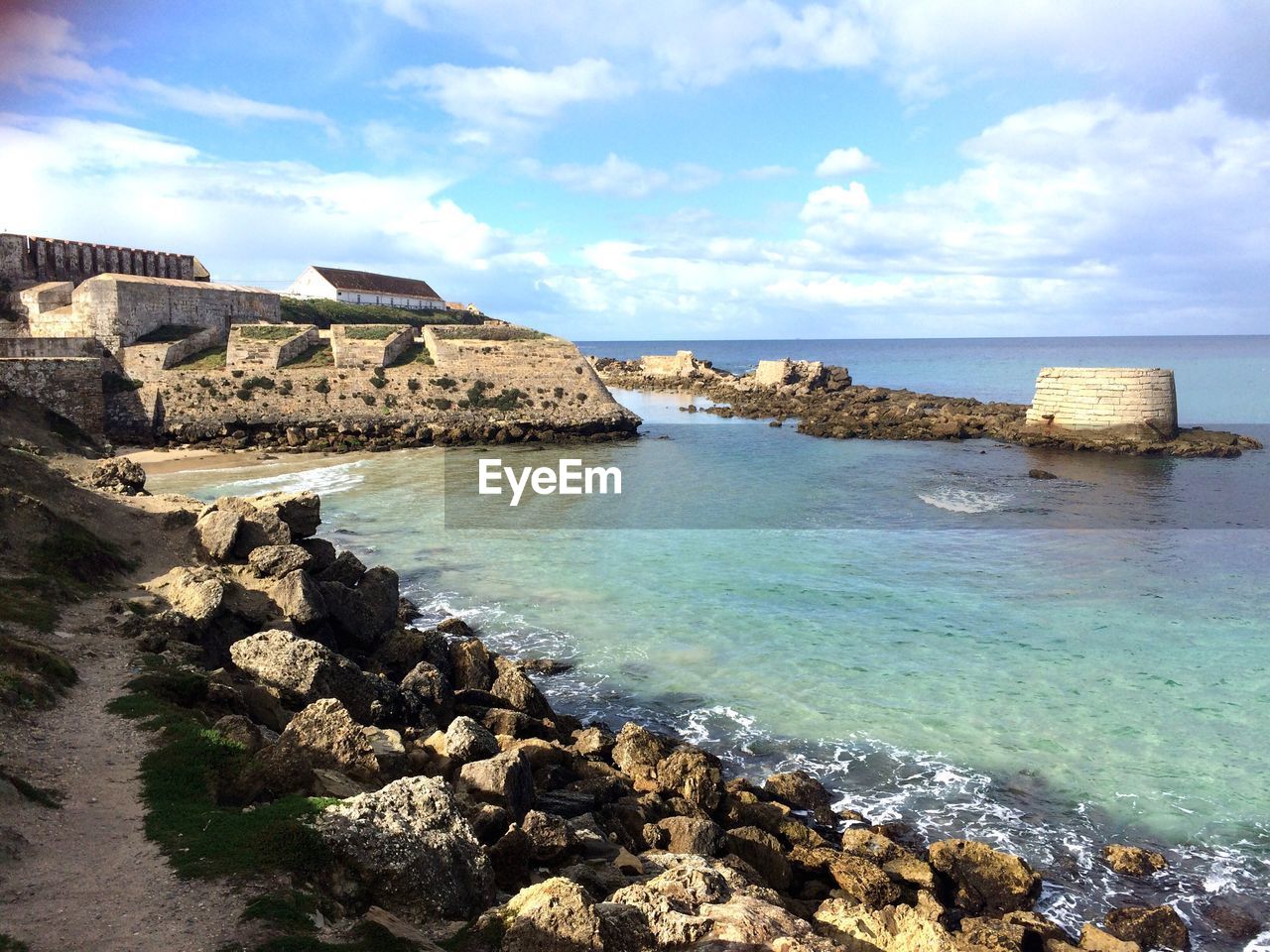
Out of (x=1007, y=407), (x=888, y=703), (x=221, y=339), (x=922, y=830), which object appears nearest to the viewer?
(x=922, y=830)

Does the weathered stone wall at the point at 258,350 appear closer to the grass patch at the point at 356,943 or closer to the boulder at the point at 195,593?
the boulder at the point at 195,593

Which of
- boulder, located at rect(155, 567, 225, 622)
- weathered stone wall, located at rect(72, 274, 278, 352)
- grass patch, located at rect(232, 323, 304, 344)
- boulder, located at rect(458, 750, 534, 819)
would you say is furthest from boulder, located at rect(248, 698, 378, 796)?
weathered stone wall, located at rect(72, 274, 278, 352)

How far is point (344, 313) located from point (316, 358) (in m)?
16.8

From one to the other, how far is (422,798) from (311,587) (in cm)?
693

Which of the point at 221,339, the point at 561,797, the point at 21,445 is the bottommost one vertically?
the point at 561,797

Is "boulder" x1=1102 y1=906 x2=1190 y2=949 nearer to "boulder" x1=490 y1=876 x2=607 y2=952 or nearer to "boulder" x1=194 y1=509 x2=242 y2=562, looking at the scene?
"boulder" x1=490 y1=876 x2=607 y2=952

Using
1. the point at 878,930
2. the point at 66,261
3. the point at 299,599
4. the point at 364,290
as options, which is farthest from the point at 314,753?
the point at 364,290

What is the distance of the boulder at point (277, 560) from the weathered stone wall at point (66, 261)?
3557 centimetres

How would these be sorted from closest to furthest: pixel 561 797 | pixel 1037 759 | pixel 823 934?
pixel 823 934
pixel 561 797
pixel 1037 759

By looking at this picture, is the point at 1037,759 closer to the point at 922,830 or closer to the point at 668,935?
the point at 922,830

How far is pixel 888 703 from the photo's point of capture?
12.3 meters

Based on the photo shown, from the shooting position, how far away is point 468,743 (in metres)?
8.74

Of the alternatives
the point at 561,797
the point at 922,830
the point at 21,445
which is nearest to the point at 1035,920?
the point at 922,830

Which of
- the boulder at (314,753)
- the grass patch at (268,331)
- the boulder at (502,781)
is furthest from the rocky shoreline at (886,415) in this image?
the boulder at (314,753)
